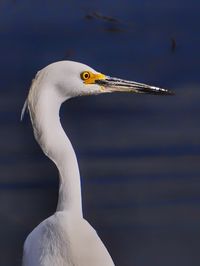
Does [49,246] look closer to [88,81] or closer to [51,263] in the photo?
[51,263]

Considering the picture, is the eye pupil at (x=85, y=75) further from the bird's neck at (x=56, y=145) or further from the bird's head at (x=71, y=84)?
the bird's neck at (x=56, y=145)

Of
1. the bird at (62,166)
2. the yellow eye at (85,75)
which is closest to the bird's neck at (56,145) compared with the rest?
the bird at (62,166)

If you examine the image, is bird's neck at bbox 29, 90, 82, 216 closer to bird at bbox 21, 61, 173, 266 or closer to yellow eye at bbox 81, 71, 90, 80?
bird at bbox 21, 61, 173, 266

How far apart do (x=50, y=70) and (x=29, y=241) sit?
1.56ft

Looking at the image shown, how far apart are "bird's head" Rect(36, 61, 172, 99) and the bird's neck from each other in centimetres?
4

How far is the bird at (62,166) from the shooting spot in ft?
9.03

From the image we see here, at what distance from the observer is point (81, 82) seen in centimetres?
294

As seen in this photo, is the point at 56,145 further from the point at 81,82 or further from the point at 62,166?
the point at 81,82

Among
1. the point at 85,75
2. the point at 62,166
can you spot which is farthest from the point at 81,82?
the point at 62,166

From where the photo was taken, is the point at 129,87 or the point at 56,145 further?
the point at 129,87

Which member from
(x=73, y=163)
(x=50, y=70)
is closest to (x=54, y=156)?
(x=73, y=163)

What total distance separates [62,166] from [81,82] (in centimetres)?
26

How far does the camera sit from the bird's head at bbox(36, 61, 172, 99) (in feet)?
9.42

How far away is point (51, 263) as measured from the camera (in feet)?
8.93
